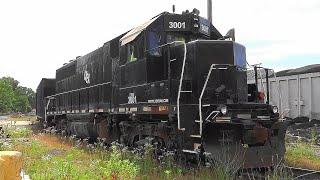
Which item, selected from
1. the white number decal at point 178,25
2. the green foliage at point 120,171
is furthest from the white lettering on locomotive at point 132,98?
the green foliage at point 120,171

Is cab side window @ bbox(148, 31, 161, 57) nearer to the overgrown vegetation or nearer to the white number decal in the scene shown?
the white number decal

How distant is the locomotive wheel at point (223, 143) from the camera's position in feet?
29.3

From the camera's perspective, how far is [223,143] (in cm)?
903

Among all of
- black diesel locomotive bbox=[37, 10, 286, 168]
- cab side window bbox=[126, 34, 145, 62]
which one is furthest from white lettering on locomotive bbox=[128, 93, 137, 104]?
cab side window bbox=[126, 34, 145, 62]

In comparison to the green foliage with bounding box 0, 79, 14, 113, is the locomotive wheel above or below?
below

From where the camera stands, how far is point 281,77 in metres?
19.1

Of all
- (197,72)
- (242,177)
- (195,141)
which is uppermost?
(197,72)

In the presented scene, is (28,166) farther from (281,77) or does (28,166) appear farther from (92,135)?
(281,77)

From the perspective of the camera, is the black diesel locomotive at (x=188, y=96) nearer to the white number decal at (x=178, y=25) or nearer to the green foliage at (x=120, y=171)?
the white number decal at (x=178, y=25)

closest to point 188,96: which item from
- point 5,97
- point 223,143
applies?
point 223,143

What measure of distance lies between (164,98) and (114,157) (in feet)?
7.21

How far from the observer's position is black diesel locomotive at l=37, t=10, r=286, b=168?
9.18 metres

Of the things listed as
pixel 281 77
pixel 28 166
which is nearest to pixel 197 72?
pixel 28 166

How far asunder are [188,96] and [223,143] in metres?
1.46
